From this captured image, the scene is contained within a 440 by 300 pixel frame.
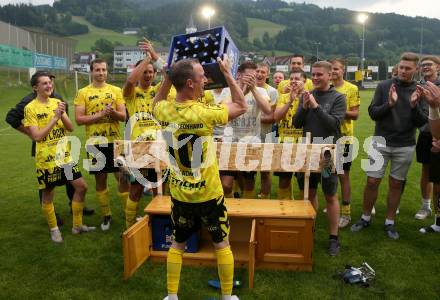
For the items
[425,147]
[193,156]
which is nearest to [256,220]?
[193,156]

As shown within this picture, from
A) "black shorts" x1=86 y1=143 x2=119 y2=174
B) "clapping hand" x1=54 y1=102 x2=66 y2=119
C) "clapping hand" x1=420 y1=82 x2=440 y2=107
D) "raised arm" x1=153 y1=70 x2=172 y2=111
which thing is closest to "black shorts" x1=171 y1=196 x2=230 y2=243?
"raised arm" x1=153 y1=70 x2=172 y2=111

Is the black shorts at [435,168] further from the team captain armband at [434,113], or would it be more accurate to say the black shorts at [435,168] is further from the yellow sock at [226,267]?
the yellow sock at [226,267]

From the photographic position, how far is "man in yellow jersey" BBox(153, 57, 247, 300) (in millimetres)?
3584

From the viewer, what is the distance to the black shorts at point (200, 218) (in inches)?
151

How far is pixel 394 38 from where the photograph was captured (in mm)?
135500

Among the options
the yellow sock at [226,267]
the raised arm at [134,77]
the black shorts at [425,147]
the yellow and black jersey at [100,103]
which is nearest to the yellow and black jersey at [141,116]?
the raised arm at [134,77]

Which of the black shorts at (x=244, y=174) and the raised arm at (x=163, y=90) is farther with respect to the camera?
the black shorts at (x=244, y=174)

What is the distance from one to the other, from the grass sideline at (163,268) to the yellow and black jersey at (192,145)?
1.36m

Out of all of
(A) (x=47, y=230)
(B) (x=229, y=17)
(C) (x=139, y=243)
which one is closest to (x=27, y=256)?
(A) (x=47, y=230)

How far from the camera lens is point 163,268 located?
16.5 ft

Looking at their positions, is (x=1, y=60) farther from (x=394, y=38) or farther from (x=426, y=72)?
(x=394, y=38)

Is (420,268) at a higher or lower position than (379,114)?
lower

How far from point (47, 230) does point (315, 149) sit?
4.38m

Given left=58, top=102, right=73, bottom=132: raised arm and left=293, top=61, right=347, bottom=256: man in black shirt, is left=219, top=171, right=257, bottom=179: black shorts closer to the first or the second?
left=293, top=61, right=347, bottom=256: man in black shirt
